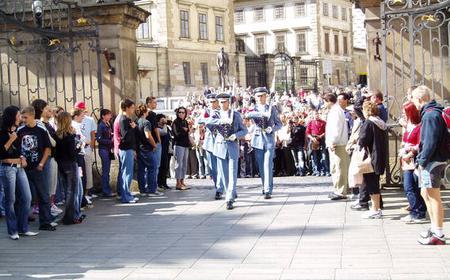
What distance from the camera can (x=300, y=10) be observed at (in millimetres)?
67000

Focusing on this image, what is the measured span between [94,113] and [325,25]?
58.1 metres

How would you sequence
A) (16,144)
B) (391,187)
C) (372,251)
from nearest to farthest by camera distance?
(372,251)
(16,144)
(391,187)

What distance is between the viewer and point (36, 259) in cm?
768

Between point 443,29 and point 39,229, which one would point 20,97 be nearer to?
point 39,229

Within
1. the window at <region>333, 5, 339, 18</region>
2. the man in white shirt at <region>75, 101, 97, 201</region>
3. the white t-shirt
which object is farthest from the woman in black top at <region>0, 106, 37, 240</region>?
the window at <region>333, 5, 339, 18</region>

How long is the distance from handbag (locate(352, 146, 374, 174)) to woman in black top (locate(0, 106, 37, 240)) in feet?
15.0

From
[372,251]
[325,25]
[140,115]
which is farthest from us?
[325,25]

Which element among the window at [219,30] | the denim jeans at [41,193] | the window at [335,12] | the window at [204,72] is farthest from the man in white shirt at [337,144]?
the window at [335,12]

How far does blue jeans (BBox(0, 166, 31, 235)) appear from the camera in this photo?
29.0 feet

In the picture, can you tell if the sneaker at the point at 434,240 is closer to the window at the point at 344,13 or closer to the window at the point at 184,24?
the window at the point at 184,24

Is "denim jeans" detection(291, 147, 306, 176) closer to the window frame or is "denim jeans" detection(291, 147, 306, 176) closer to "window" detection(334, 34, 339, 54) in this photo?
the window frame

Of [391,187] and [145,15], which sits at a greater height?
[145,15]

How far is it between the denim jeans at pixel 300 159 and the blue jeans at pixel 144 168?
5449mm

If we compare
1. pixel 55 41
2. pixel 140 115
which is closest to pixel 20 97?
pixel 55 41
